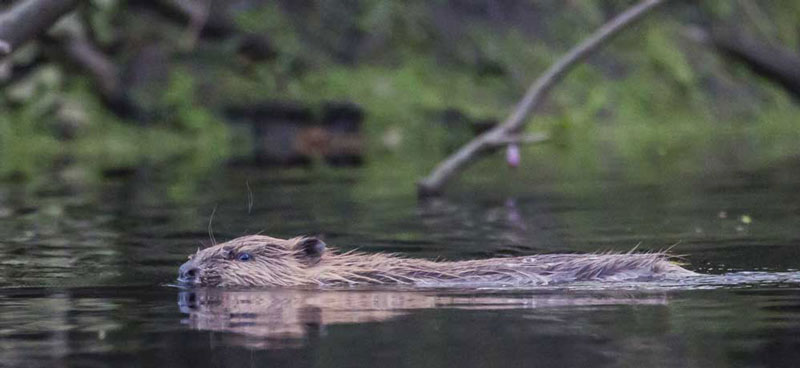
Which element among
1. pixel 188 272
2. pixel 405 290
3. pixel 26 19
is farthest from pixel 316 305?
pixel 26 19

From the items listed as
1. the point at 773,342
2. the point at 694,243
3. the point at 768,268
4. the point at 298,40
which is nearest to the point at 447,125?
the point at 298,40

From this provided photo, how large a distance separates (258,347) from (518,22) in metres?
24.8

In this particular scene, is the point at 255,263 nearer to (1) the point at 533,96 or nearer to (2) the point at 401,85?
(1) the point at 533,96

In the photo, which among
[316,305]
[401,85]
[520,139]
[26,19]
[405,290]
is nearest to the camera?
[316,305]

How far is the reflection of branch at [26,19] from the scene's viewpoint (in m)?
8.66

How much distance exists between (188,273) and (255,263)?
0.41 meters

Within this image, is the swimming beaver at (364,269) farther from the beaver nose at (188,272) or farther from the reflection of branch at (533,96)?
the reflection of branch at (533,96)

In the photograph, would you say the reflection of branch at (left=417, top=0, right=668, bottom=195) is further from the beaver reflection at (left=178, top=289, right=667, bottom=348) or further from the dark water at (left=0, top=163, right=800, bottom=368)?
the beaver reflection at (left=178, top=289, right=667, bottom=348)

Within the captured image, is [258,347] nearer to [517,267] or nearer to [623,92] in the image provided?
[517,267]

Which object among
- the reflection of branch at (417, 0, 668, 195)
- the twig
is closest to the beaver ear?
the twig

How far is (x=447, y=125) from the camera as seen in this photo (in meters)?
26.3

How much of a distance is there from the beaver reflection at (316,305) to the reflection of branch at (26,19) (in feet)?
6.32

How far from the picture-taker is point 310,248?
8.38 m

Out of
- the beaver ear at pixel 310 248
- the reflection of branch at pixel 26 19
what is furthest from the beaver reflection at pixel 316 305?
the reflection of branch at pixel 26 19
